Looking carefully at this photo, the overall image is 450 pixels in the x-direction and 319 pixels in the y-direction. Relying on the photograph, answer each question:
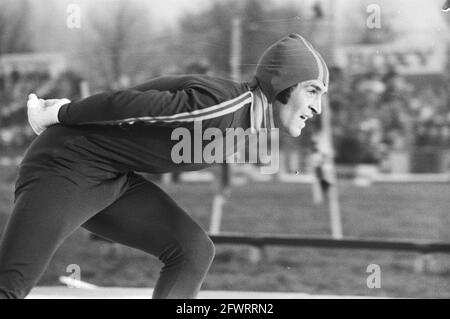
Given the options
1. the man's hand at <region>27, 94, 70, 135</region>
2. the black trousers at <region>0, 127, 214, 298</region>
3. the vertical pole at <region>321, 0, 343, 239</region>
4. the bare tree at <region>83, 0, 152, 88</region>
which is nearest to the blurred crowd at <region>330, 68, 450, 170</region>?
the vertical pole at <region>321, 0, 343, 239</region>

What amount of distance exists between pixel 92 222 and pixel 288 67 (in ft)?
1.93

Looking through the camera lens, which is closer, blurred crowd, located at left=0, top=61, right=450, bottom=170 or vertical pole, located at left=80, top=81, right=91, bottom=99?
vertical pole, located at left=80, top=81, right=91, bottom=99

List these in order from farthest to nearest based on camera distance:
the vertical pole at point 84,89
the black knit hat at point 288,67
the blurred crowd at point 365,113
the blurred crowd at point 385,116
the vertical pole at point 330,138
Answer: the blurred crowd at point 385,116
the blurred crowd at point 365,113
the vertical pole at point 84,89
the vertical pole at point 330,138
the black knit hat at point 288,67

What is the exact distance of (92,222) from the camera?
1826mm

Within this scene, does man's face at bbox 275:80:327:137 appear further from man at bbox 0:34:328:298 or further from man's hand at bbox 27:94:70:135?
man's hand at bbox 27:94:70:135

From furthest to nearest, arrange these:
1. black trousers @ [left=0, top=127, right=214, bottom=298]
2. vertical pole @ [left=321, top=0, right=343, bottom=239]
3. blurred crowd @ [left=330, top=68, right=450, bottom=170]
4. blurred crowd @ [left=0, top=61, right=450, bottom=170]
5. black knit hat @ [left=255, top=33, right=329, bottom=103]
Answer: blurred crowd @ [left=330, top=68, right=450, bottom=170]
blurred crowd @ [left=0, top=61, right=450, bottom=170]
vertical pole @ [left=321, top=0, right=343, bottom=239]
black knit hat @ [left=255, top=33, right=329, bottom=103]
black trousers @ [left=0, top=127, right=214, bottom=298]

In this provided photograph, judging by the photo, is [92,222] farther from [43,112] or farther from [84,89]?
[84,89]

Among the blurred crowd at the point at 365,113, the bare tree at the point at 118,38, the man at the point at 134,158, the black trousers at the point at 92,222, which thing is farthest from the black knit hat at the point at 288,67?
the bare tree at the point at 118,38

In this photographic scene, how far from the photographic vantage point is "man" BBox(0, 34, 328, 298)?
1.61m

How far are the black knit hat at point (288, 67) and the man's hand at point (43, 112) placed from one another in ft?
1.47

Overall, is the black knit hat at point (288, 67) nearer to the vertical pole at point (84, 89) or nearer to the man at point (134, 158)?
the man at point (134, 158)

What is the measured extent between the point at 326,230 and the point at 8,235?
3.30m

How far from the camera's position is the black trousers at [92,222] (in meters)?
1.59
